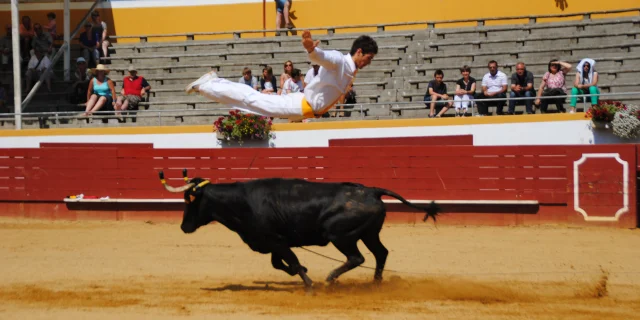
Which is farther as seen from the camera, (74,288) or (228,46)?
(228,46)

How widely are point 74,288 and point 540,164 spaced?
824 cm

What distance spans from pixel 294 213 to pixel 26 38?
14.3 m

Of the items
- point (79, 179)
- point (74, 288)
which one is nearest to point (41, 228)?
point (79, 179)

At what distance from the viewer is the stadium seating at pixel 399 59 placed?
17.1 metres

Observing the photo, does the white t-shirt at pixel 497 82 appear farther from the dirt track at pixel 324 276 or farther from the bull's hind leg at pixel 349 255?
the bull's hind leg at pixel 349 255

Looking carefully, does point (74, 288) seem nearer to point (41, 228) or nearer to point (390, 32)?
point (41, 228)

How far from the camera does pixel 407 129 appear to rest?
1591 cm

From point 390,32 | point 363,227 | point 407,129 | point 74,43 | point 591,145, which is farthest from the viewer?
point 74,43

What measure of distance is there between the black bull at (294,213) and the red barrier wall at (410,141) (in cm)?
687

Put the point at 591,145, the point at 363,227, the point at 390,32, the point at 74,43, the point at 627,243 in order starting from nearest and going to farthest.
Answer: the point at 363,227 → the point at 627,243 → the point at 591,145 → the point at 390,32 → the point at 74,43

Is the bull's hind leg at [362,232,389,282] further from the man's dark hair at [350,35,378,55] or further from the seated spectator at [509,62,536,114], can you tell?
the seated spectator at [509,62,536,114]

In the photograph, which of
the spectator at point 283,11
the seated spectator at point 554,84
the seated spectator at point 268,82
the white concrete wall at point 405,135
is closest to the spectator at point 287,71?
the seated spectator at point 268,82

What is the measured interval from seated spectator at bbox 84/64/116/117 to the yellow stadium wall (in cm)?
486

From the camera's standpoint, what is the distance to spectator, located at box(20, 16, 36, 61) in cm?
2109
